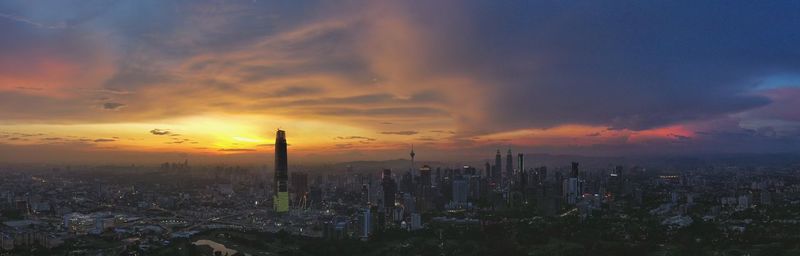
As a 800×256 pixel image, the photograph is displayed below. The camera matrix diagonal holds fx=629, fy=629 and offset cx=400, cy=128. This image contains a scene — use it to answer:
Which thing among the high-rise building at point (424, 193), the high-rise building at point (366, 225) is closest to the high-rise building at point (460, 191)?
the high-rise building at point (424, 193)

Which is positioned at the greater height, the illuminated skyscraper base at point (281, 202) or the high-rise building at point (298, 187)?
the high-rise building at point (298, 187)

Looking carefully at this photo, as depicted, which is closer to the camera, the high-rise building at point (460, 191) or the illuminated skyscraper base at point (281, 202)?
the illuminated skyscraper base at point (281, 202)

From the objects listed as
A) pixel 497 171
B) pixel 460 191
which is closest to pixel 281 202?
pixel 460 191

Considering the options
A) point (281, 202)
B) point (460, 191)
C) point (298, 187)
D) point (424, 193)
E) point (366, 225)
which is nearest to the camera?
point (366, 225)

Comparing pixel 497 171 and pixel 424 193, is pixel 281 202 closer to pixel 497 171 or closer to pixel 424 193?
pixel 424 193

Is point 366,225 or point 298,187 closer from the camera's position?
point 366,225

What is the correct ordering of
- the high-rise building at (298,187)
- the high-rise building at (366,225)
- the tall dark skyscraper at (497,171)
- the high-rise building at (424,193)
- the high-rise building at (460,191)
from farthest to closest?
the tall dark skyscraper at (497,171)
the high-rise building at (298,187)
the high-rise building at (460,191)
the high-rise building at (424,193)
the high-rise building at (366,225)

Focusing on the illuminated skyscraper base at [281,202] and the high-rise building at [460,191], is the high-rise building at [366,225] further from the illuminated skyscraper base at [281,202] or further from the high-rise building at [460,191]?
the illuminated skyscraper base at [281,202]

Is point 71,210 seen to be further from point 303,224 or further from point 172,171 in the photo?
point 172,171

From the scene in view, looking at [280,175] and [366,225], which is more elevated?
[280,175]
